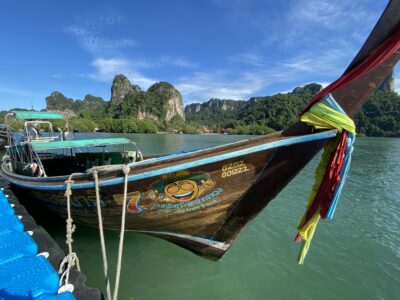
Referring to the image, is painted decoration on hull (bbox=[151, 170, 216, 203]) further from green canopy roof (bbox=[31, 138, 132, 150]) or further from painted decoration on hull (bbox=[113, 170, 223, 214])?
green canopy roof (bbox=[31, 138, 132, 150])

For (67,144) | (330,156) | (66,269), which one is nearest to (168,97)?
(67,144)

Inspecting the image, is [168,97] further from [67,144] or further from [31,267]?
[31,267]

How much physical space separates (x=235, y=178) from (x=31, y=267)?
9.45ft

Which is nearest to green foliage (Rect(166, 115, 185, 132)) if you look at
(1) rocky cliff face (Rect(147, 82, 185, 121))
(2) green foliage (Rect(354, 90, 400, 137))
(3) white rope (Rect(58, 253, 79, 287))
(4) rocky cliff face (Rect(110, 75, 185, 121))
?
(4) rocky cliff face (Rect(110, 75, 185, 121))

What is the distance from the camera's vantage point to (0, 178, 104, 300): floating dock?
2.69m

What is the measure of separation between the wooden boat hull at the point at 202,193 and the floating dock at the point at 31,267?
35.3 inches

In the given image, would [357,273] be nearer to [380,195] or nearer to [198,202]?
[198,202]

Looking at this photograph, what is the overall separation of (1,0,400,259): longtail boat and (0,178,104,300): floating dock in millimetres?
897

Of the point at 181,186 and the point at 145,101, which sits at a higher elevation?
the point at 145,101

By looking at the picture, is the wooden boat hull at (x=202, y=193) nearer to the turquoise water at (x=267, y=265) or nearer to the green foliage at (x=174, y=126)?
the turquoise water at (x=267, y=265)

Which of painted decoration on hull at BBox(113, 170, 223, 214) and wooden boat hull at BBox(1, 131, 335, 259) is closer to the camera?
wooden boat hull at BBox(1, 131, 335, 259)

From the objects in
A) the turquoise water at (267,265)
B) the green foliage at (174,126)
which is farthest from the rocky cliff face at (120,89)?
the turquoise water at (267,265)

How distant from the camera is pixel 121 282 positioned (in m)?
4.39

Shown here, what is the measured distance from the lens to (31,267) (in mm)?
3082
